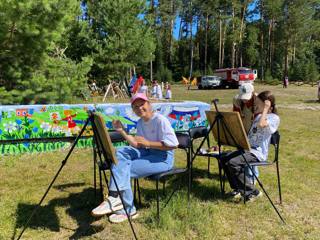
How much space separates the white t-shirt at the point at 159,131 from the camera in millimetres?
3816

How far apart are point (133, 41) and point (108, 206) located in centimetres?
1901

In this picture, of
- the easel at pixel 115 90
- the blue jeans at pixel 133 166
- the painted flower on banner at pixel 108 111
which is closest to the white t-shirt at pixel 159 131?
the blue jeans at pixel 133 166

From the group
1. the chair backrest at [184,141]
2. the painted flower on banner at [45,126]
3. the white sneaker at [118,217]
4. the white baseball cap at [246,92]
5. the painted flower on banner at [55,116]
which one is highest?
the white baseball cap at [246,92]

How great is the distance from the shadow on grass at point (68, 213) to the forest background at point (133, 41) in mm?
3796

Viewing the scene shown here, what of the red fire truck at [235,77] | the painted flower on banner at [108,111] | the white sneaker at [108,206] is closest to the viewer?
the white sneaker at [108,206]

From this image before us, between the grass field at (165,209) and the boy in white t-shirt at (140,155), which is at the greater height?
the boy in white t-shirt at (140,155)

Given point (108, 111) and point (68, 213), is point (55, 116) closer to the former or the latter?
point (108, 111)

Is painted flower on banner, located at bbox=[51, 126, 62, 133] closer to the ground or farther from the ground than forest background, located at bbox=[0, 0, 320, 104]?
closer to the ground

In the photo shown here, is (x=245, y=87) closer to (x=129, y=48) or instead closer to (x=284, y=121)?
(x=284, y=121)

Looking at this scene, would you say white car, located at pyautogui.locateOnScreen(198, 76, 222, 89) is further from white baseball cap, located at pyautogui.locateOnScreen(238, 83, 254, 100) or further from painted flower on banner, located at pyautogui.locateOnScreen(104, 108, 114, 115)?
white baseball cap, located at pyautogui.locateOnScreen(238, 83, 254, 100)

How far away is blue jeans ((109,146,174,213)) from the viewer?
11.9ft

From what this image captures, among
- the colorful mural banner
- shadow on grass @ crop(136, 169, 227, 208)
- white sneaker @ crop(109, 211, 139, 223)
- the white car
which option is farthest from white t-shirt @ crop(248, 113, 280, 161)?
the white car

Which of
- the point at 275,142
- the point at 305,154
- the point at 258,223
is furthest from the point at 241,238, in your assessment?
the point at 305,154

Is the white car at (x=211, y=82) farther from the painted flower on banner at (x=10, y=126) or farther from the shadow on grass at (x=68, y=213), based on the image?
the shadow on grass at (x=68, y=213)
